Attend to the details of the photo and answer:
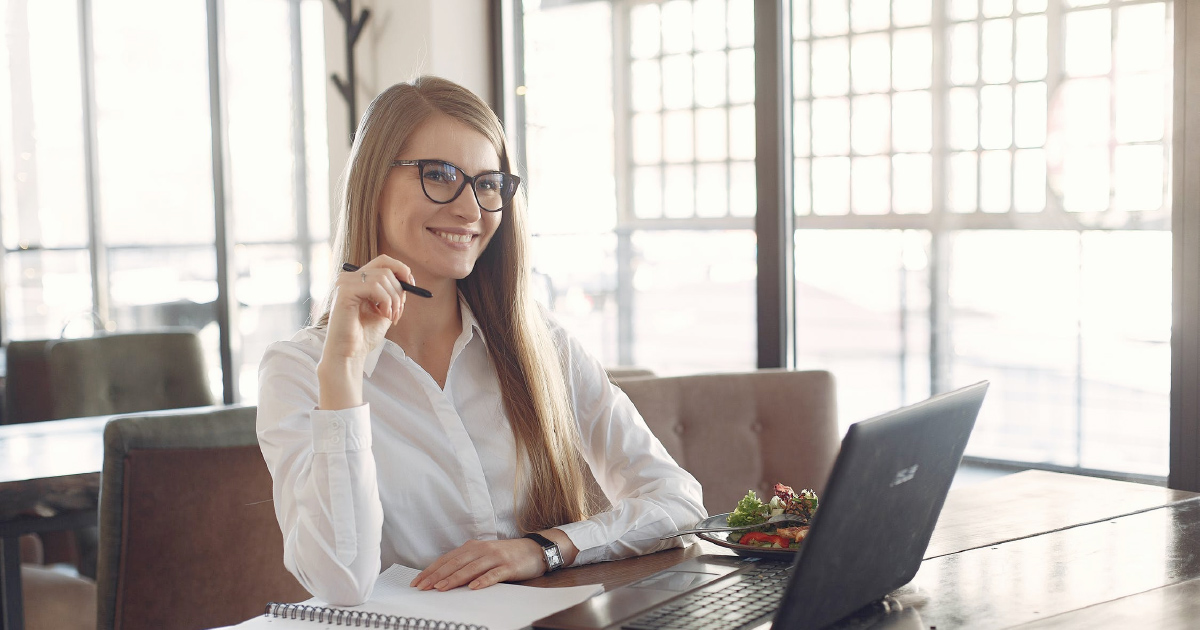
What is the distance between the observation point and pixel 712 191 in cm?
314

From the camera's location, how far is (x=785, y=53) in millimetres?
2951

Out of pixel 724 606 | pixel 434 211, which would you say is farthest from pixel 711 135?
pixel 724 606

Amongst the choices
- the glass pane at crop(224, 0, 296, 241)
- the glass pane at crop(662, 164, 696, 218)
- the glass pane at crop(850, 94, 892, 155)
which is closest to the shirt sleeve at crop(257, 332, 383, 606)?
the glass pane at crop(850, 94, 892, 155)

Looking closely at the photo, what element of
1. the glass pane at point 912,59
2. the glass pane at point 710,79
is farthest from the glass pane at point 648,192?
the glass pane at point 912,59

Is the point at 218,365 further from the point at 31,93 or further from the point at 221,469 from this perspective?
the point at 221,469

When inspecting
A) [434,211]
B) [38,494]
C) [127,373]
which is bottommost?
[38,494]

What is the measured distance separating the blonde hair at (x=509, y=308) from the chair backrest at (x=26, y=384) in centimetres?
189

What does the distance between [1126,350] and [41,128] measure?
14.3 feet

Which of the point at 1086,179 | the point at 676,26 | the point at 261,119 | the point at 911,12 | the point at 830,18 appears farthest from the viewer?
the point at 261,119

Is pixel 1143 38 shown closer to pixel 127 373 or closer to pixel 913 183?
pixel 913 183

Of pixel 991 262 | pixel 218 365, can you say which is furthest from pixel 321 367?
pixel 218 365

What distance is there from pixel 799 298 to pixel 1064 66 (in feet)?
2.99

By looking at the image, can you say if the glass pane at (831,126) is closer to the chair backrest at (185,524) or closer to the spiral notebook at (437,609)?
the chair backrest at (185,524)

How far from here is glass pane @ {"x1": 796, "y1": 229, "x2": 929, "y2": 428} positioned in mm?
2768
